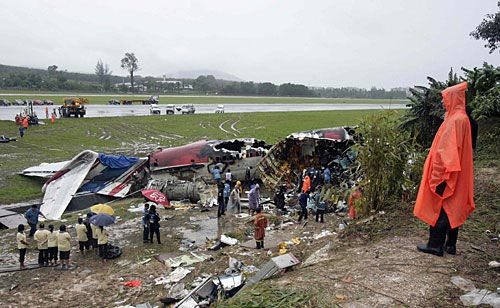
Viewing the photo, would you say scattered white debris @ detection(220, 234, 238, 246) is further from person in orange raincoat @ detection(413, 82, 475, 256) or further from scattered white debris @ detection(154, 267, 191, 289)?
person in orange raincoat @ detection(413, 82, 475, 256)

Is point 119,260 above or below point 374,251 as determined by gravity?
below

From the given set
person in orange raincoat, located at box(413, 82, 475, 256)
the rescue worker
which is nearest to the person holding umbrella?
the rescue worker

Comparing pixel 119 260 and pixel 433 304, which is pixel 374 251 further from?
pixel 119 260

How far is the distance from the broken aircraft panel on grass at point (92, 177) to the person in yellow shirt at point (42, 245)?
4875 mm

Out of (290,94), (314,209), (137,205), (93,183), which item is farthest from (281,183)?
(290,94)

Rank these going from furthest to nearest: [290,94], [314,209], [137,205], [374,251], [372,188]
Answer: [290,94] → [137,205] → [314,209] → [372,188] → [374,251]

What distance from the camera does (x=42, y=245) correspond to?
353 inches

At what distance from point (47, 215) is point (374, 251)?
10.8 meters

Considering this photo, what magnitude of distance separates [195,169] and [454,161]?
38.9 feet

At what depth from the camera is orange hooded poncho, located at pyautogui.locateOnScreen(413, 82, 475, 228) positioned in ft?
15.8

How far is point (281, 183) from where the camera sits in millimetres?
15852

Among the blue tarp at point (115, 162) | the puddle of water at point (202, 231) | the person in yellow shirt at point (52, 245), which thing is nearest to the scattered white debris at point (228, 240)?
the puddle of water at point (202, 231)

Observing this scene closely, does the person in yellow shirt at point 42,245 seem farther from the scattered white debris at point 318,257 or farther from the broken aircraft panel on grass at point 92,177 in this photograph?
the scattered white debris at point 318,257

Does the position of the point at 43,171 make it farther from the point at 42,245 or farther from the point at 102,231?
the point at 102,231
